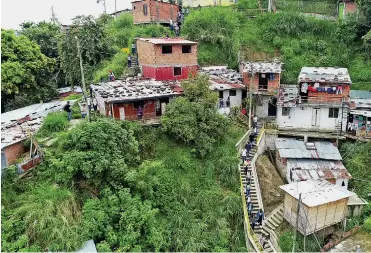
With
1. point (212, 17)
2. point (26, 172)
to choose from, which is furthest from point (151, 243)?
point (212, 17)

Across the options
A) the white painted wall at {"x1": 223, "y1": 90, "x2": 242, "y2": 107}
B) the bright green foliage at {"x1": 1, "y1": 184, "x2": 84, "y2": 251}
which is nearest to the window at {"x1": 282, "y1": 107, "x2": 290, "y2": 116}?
the white painted wall at {"x1": 223, "y1": 90, "x2": 242, "y2": 107}

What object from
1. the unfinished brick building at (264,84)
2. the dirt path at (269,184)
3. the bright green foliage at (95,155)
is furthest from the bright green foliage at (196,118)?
the unfinished brick building at (264,84)

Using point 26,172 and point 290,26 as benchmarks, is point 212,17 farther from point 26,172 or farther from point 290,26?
point 26,172

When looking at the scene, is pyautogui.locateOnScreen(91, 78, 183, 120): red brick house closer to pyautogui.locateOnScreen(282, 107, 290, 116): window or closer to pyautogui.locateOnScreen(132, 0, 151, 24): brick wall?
pyautogui.locateOnScreen(282, 107, 290, 116): window

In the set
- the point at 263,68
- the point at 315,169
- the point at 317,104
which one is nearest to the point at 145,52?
the point at 263,68

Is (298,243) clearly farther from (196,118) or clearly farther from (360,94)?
(360,94)

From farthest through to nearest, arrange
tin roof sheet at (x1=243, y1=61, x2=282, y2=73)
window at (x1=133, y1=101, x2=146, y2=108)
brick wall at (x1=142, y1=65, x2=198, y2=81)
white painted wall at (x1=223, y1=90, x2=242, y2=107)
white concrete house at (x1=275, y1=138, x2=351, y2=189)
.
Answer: brick wall at (x1=142, y1=65, x2=198, y2=81) < white painted wall at (x1=223, y1=90, x2=242, y2=107) < tin roof sheet at (x1=243, y1=61, x2=282, y2=73) < window at (x1=133, y1=101, x2=146, y2=108) < white concrete house at (x1=275, y1=138, x2=351, y2=189)

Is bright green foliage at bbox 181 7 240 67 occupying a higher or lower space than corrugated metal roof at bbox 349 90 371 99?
higher
